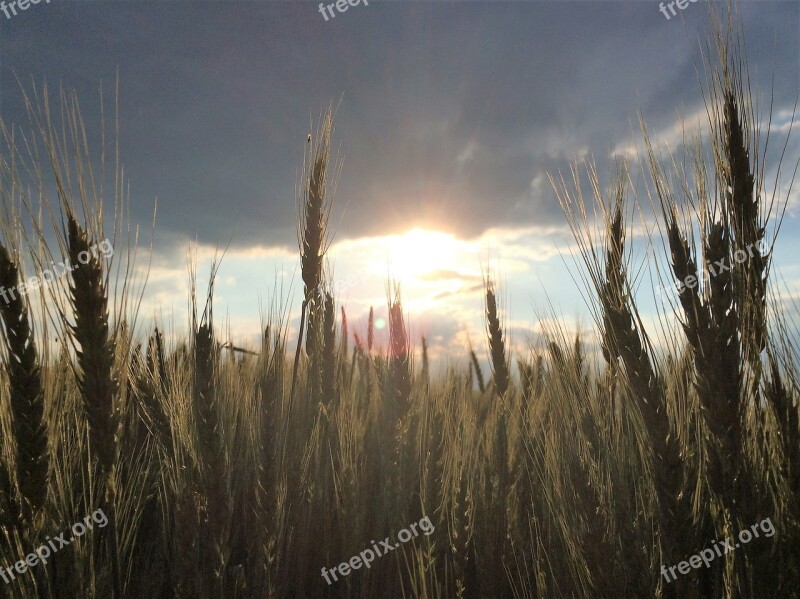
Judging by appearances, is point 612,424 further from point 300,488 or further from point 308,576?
point 308,576

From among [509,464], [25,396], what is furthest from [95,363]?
[509,464]

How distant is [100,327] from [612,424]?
1.93 m

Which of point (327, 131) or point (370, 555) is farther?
point (327, 131)

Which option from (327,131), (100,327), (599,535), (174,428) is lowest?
(599,535)

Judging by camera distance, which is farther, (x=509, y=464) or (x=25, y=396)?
(x=509, y=464)

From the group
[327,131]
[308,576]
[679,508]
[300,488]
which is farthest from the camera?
[327,131]

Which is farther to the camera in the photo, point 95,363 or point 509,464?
point 509,464

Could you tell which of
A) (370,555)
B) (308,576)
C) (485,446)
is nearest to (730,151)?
(485,446)

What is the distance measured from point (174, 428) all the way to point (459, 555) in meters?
1.22

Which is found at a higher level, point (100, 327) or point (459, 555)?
point (100, 327)

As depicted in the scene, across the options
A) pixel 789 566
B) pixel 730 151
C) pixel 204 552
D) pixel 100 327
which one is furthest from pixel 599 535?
pixel 100 327

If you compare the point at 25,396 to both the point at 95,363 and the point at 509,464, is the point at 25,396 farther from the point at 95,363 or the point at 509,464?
the point at 509,464

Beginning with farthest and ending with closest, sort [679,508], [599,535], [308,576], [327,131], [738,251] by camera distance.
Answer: [327,131] < [308,576] < [738,251] < [599,535] < [679,508]

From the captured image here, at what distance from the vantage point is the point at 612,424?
2.21 m
